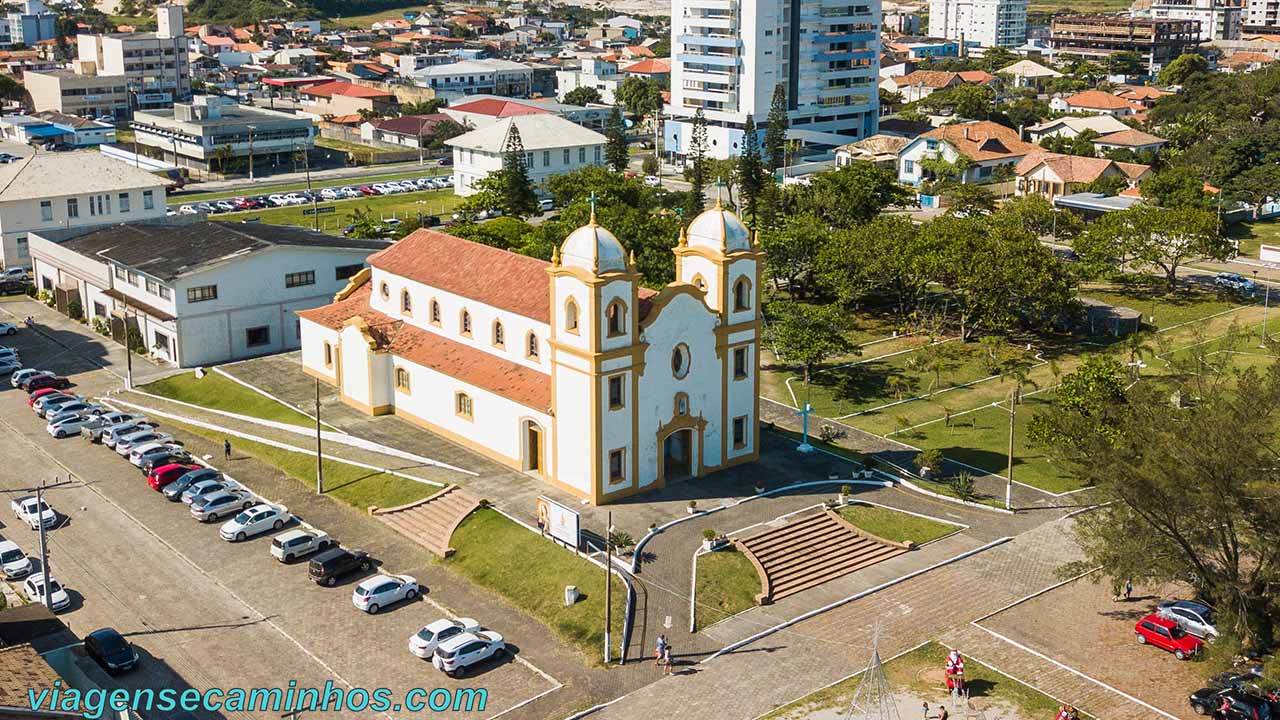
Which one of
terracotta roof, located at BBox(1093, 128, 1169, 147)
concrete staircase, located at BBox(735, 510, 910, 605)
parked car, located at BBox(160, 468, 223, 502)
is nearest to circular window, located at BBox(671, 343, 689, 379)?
concrete staircase, located at BBox(735, 510, 910, 605)

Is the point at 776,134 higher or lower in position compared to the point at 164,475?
higher

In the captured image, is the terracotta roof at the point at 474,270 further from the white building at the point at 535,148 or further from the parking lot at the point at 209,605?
the white building at the point at 535,148

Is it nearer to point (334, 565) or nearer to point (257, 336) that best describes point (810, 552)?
point (334, 565)

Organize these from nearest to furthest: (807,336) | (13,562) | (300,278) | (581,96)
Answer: (13,562) < (807,336) < (300,278) < (581,96)

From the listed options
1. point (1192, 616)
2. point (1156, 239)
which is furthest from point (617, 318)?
point (1156, 239)

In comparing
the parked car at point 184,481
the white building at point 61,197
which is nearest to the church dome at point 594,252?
the parked car at point 184,481

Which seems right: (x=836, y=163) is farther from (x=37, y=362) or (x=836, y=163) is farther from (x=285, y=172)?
(x=37, y=362)
